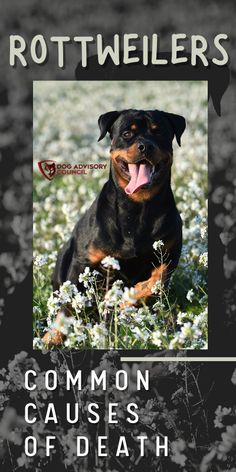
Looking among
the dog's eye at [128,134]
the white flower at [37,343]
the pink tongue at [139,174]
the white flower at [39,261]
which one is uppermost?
the dog's eye at [128,134]

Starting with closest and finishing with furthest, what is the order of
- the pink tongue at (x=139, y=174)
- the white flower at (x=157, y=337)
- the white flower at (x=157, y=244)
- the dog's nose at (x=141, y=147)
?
1. the white flower at (x=157, y=337)
2. the dog's nose at (x=141, y=147)
3. the pink tongue at (x=139, y=174)
4. the white flower at (x=157, y=244)

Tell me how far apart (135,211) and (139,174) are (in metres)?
0.30

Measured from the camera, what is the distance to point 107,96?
7.08m

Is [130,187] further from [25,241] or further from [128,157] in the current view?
[25,241]

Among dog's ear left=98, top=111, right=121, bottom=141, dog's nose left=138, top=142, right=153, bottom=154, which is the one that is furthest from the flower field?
dog's nose left=138, top=142, right=153, bottom=154

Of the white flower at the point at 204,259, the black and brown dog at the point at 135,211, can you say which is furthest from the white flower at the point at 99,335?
the white flower at the point at 204,259

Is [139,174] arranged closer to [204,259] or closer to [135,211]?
[135,211]

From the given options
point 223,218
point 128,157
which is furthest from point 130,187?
point 223,218

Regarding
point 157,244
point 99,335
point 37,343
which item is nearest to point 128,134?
A: point 157,244

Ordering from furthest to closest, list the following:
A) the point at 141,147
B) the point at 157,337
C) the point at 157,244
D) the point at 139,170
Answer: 1. the point at 157,244
2. the point at 139,170
3. the point at 141,147
4. the point at 157,337

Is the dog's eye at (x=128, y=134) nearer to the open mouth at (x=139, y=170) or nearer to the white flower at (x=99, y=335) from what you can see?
the open mouth at (x=139, y=170)

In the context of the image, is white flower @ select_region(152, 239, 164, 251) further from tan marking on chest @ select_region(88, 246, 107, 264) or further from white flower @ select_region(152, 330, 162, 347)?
white flower @ select_region(152, 330, 162, 347)

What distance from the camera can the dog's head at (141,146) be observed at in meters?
5.46

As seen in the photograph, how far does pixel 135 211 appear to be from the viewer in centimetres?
573
